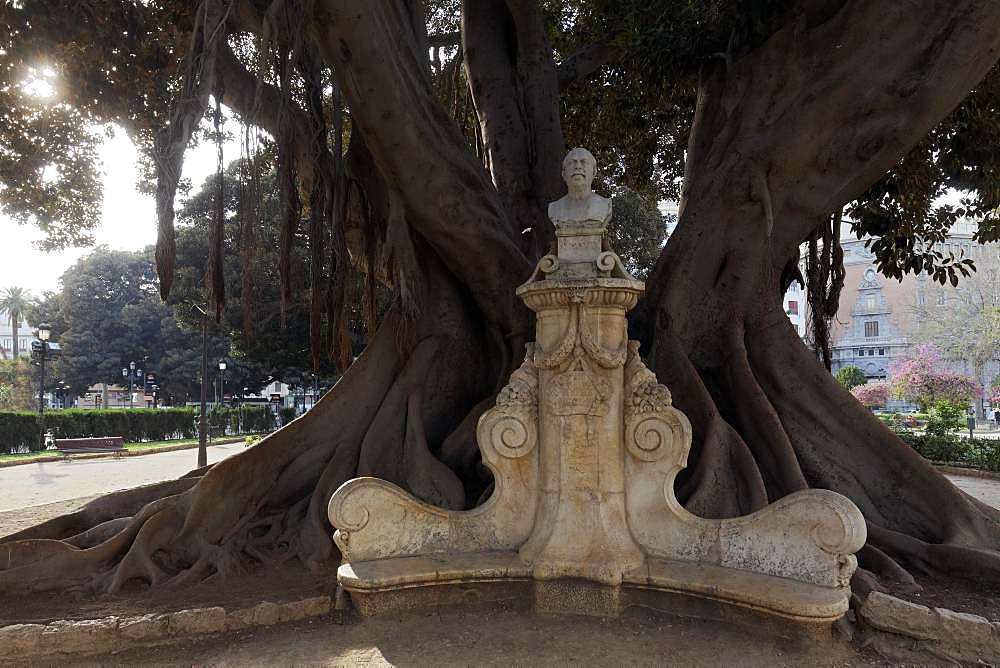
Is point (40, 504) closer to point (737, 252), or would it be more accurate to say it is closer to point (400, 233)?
point (400, 233)

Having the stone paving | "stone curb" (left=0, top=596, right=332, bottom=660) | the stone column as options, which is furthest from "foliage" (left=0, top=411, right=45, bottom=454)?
the stone column

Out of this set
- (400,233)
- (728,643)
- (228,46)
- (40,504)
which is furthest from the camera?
(40,504)

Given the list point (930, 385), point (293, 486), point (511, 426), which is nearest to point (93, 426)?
point (293, 486)

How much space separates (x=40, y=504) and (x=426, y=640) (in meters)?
8.38

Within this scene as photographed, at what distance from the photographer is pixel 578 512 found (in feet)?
12.3

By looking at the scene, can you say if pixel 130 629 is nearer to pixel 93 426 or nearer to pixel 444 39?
pixel 444 39

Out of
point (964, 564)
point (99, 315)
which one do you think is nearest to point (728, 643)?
Result: point (964, 564)

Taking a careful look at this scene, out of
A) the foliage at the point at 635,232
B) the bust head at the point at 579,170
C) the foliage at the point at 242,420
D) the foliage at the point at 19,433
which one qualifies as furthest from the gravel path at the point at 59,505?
the foliage at the point at 242,420

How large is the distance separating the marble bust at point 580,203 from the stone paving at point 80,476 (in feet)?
22.8

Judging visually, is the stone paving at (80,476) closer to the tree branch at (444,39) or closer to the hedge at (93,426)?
the hedge at (93,426)

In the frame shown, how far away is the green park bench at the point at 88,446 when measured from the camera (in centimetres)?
1742

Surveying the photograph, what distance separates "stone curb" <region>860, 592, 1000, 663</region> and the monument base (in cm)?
30

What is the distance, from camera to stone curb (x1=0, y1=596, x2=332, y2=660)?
3.52 meters

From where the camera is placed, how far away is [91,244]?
35.3 ft
